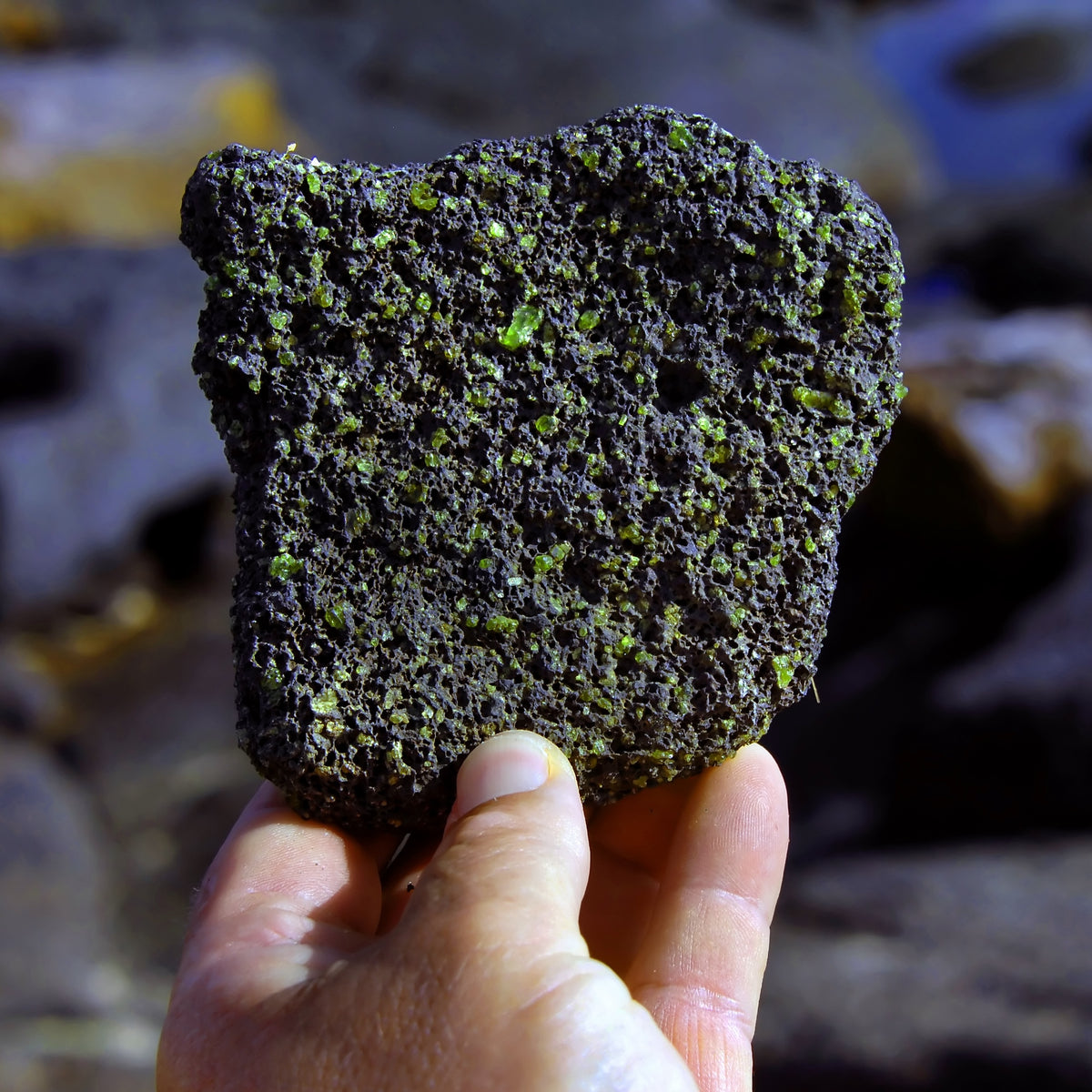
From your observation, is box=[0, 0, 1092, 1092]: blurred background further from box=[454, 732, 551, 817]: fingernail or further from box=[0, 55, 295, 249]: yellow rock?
box=[454, 732, 551, 817]: fingernail

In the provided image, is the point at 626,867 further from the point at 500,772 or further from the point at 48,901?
the point at 48,901

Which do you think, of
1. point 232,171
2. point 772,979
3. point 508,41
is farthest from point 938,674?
point 508,41

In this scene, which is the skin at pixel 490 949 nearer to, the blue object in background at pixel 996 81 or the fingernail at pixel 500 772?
the fingernail at pixel 500 772

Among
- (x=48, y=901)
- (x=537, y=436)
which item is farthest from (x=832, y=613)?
(x=537, y=436)

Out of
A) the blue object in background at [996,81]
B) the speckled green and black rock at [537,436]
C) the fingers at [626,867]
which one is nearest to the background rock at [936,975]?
the fingers at [626,867]

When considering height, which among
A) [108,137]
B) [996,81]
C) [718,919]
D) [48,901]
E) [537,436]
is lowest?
[718,919]

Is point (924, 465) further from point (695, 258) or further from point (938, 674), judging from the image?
point (695, 258)
